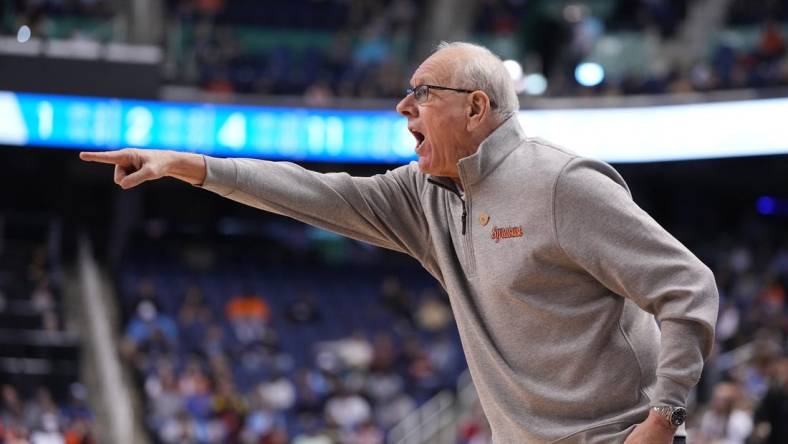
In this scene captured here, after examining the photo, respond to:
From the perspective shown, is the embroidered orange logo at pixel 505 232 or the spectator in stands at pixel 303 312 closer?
the embroidered orange logo at pixel 505 232

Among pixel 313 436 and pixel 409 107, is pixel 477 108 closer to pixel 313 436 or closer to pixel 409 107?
pixel 409 107

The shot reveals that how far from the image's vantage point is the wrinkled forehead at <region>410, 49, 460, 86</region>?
125 inches

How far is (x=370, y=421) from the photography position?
15023 mm

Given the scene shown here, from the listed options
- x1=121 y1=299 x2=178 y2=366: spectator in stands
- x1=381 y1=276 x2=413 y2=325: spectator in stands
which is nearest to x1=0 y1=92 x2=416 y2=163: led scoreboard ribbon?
x1=381 y1=276 x2=413 y2=325: spectator in stands

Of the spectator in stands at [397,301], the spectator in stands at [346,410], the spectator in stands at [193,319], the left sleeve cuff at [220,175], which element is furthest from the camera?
the spectator in stands at [397,301]

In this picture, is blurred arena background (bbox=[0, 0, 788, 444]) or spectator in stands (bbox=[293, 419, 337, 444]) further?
blurred arena background (bbox=[0, 0, 788, 444])

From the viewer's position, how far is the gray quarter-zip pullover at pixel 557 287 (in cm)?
282

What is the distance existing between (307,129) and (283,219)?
350 cm

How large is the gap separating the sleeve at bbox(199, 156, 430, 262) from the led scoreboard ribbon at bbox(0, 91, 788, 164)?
13.8 meters

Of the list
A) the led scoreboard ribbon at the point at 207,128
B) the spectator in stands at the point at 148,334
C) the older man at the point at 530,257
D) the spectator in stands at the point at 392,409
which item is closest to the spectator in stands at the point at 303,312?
the spectator in stands at the point at 148,334

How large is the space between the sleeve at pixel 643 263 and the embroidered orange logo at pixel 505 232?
4.2 inches

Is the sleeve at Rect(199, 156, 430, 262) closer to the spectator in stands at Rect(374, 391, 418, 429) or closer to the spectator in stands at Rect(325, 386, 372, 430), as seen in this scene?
the spectator in stands at Rect(325, 386, 372, 430)

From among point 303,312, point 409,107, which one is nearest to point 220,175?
point 409,107

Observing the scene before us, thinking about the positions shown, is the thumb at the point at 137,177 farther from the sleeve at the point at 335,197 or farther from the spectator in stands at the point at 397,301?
the spectator in stands at the point at 397,301
